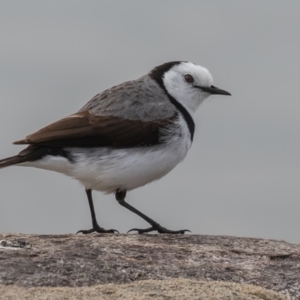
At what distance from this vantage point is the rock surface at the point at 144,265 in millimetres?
6203

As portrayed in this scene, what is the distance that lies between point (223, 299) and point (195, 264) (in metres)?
1.06

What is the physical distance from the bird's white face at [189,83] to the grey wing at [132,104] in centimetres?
46

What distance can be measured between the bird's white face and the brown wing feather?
1045 millimetres

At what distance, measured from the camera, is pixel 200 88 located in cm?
1112

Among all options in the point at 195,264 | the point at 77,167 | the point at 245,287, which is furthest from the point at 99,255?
the point at 77,167

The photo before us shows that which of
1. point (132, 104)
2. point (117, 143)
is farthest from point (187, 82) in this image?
point (117, 143)

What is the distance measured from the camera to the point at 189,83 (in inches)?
437

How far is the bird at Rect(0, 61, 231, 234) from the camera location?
9438 millimetres

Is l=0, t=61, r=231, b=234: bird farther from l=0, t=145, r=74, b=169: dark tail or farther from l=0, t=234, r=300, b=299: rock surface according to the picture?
l=0, t=234, r=300, b=299: rock surface

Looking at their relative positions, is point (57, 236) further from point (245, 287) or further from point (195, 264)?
point (245, 287)

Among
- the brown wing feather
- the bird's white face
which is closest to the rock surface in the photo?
the brown wing feather

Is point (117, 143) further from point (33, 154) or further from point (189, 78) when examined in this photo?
point (189, 78)

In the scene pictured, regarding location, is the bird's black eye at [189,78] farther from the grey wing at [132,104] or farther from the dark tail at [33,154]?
the dark tail at [33,154]

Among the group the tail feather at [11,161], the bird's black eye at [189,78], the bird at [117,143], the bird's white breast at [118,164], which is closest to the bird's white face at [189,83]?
the bird's black eye at [189,78]
